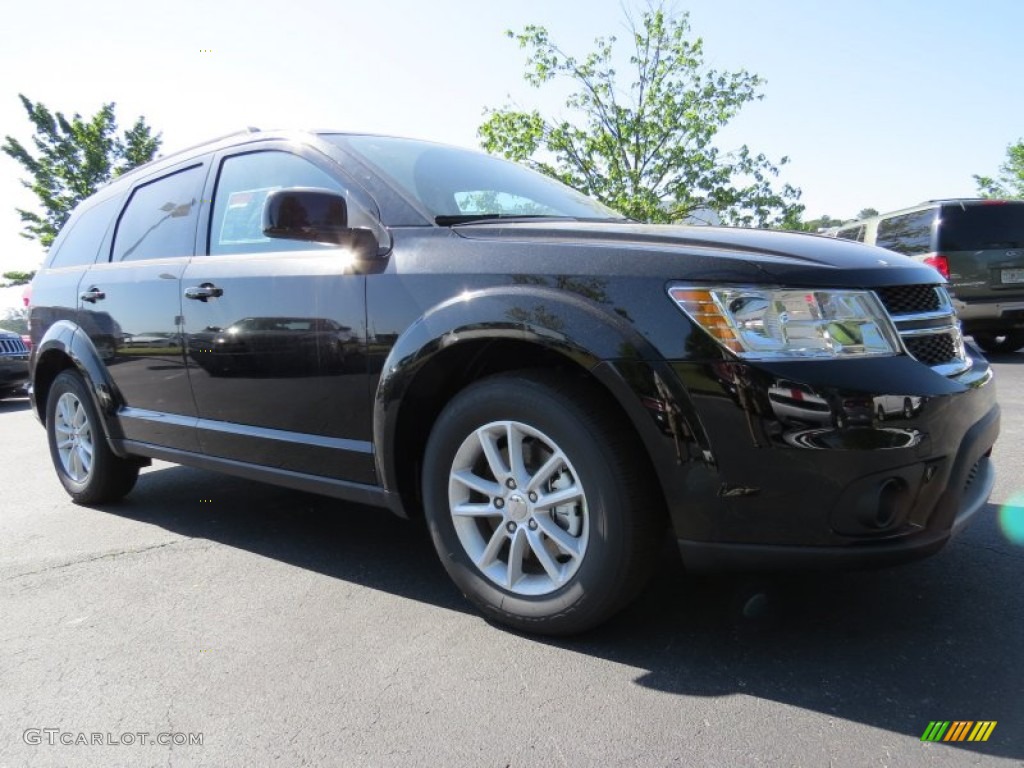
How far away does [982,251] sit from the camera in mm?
9383

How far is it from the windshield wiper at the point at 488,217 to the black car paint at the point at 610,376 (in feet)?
0.29

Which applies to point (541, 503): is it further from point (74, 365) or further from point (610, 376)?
point (74, 365)

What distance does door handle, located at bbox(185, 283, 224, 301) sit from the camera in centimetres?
332

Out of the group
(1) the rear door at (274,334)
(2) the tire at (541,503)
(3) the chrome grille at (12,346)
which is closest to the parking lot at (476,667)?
(2) the tire at (541,503)

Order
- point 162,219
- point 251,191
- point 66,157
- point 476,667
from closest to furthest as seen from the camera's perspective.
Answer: point 476,667, point 251,191, point 162,219, point 66,157

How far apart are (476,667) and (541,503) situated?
1.71 feet

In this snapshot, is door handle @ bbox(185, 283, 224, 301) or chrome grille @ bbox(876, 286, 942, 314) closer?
chrome grille @ bbox(876, 286, 942, 314)

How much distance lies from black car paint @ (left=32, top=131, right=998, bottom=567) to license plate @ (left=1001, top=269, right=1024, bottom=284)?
8.12 meters

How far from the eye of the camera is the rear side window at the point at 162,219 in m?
3.76

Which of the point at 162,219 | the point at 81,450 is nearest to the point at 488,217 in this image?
the point at 162,219

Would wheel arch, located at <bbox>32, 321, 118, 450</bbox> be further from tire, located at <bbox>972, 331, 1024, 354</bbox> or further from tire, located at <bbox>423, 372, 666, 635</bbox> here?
tire, located at <bbox>972, 331, 1024, 354</bbox>

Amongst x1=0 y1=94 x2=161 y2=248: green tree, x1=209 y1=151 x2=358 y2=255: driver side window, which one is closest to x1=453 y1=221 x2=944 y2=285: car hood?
x1=209 y1=151 x2=358 y2=255: driver side window

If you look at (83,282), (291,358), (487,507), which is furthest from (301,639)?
(83,282)

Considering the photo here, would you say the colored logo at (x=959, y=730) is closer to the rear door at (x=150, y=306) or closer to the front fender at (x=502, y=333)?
the front fender at (x=502, y=333)
